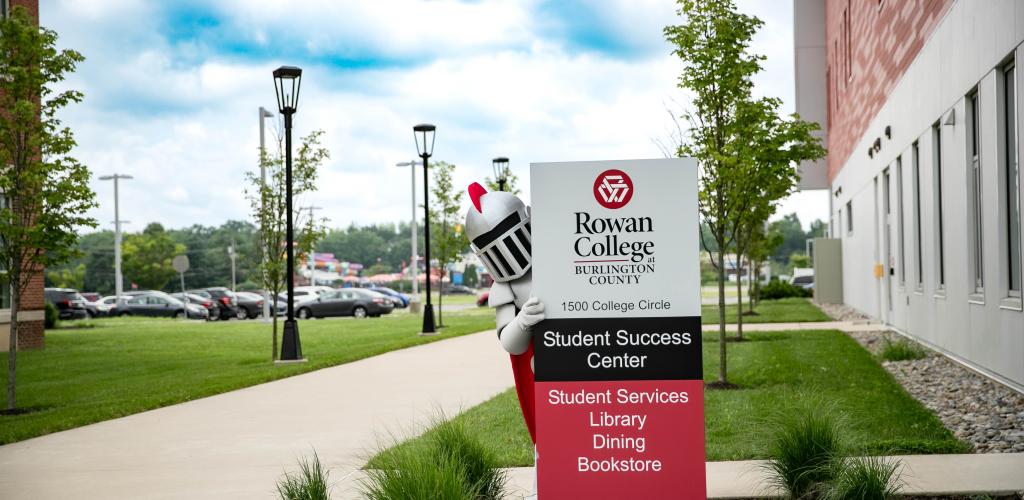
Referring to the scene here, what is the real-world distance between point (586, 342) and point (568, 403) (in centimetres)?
33

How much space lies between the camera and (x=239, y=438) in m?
9.74

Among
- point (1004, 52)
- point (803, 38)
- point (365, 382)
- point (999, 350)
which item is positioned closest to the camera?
point (1004, 52)

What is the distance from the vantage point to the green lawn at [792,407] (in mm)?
7734

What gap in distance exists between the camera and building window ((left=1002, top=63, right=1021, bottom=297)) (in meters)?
11.3

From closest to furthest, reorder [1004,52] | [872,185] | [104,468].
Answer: [104,468] → [1004,52] → [872,185]

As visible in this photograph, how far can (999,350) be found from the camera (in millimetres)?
11906

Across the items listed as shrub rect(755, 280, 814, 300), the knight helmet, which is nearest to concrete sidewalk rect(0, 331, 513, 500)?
the knight helmet

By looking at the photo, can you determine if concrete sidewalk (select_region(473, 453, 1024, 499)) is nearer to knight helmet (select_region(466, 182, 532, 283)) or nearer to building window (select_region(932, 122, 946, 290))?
knight helmet (select_region(466, 182, 532, 283))

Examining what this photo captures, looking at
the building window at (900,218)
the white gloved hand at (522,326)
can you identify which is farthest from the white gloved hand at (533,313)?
the building window at (900,218)

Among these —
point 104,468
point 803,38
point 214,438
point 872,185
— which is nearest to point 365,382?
point 214,438

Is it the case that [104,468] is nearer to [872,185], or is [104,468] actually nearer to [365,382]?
[365,382]

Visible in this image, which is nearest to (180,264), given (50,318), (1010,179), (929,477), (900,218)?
(50,318)

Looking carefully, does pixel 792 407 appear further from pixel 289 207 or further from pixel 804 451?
pixel 289 207

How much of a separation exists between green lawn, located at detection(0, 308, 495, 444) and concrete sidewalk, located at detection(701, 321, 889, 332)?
6.96 metres
